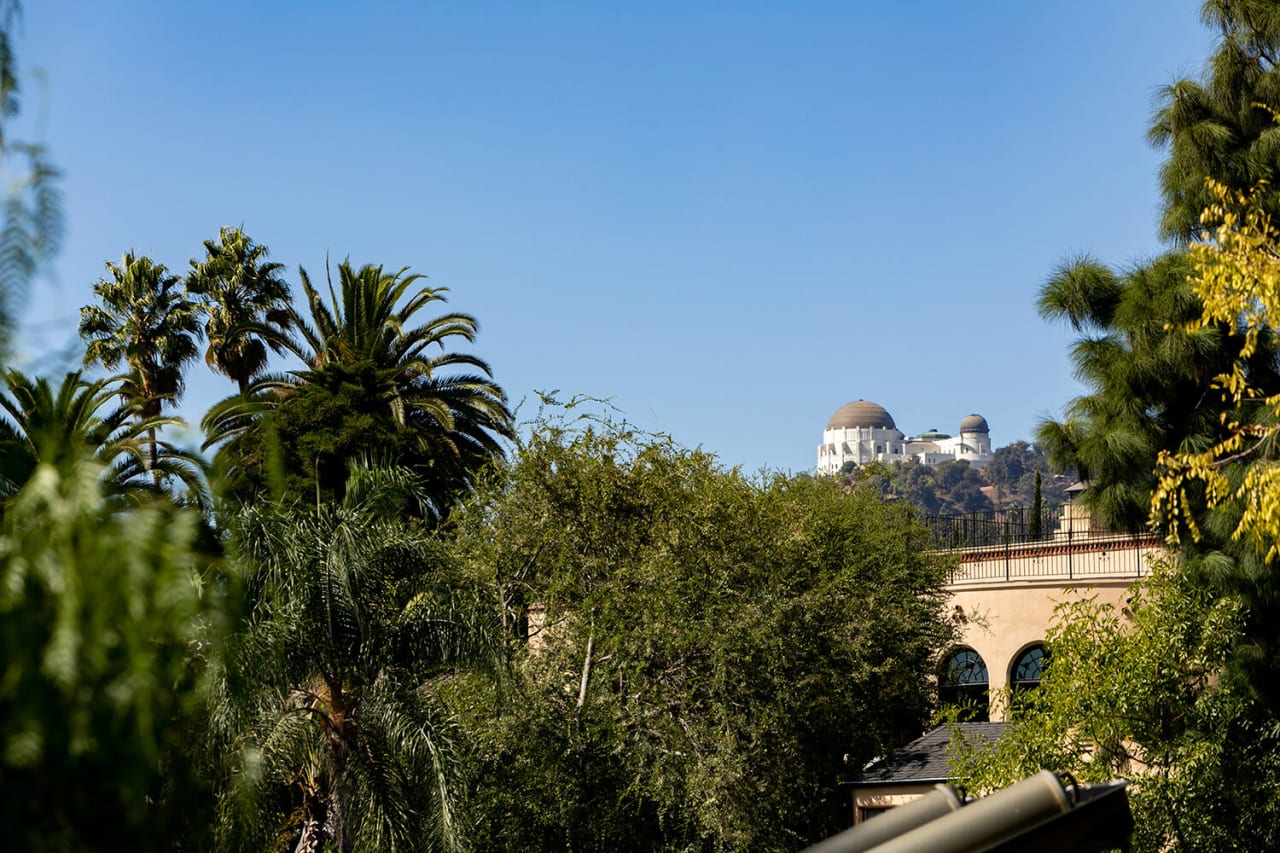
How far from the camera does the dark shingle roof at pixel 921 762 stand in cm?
1984

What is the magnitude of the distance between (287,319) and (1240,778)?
25376mm

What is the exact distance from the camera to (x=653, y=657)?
60.2 ft

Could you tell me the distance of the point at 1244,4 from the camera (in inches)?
713

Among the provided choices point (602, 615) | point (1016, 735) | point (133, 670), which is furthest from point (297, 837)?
point (133, 670)

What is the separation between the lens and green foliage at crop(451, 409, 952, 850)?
658 inches

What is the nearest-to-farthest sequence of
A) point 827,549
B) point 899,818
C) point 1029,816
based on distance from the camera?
point 1029,816
point 899,818
point 827,549

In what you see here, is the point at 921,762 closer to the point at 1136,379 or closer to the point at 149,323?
the point at 1136,379

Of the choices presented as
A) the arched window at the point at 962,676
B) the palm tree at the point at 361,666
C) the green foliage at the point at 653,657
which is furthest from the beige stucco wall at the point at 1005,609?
the palm tree at the point at 361,666

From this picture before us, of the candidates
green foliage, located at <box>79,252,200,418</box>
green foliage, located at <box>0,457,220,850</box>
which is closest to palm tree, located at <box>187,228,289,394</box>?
green foliage, located at <box>79,252,200,418</box>

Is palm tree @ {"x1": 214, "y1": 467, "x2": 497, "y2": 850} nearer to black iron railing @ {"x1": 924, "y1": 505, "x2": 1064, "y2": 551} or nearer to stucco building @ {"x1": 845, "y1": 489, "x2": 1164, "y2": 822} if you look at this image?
stucco building @ {"x1": 845, "y1": 489, "x2": 1164, "y2": 822}

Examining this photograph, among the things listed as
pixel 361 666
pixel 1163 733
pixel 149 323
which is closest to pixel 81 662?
pixel 361 666

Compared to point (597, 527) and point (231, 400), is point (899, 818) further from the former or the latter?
point (231, 400)

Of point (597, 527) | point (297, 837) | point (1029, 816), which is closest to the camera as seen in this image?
point (1029, 816)

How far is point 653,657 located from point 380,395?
1216 cm
